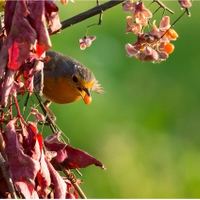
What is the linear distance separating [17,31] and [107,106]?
349 cm

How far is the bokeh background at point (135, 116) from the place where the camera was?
165 inches

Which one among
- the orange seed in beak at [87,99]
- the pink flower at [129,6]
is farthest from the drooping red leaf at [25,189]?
the orange seed in beak at [87,99]

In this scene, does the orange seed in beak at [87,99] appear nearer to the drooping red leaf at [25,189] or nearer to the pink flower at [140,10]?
the pink flower at [140,10]

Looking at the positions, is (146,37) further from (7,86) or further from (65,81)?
(65,81)

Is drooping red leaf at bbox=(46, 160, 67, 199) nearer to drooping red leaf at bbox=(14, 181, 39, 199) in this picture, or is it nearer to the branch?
drooping red leaf at bbox=(14, 181, 39, 199)

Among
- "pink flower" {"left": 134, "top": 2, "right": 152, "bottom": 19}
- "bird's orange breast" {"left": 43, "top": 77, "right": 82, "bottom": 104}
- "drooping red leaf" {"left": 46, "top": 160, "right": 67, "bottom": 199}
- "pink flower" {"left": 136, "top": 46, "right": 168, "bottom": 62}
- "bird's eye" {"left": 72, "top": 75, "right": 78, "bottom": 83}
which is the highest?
"pink flower" {"left": 134, "top": 2, "right": 152, "bottom": 19}

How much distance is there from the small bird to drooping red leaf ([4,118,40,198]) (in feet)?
5.82

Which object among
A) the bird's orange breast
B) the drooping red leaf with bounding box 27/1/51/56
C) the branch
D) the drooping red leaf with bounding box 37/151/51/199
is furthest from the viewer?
the bird's orange breast

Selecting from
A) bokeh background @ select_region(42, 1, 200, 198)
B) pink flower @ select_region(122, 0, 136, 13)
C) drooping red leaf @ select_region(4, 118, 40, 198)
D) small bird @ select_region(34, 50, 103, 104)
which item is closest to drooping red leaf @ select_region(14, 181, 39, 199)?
drooping red leaf @ select_region(4, 118, 40, 198)

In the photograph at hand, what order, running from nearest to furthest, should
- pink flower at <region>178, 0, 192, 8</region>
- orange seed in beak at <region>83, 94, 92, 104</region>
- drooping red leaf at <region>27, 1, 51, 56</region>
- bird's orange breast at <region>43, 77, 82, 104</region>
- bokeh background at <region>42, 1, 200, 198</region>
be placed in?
drooping red leaf at <region>27, 1, 51, 56</region>, pink flower at <region>178, 0, 192, 8</region>, orange seed in beak at <region>83, 94, 92, 104</region>, bird's orange breast at <region>43, 77, 82, 104</region>, bokeh background at <region>42, 1, 200, 198</region>

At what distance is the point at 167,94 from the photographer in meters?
4.76

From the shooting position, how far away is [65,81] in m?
3.12

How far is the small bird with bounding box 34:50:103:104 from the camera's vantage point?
2.98 metres

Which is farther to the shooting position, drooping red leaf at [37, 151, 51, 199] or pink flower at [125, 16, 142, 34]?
pink flower at [125, 16, 142, 34]
